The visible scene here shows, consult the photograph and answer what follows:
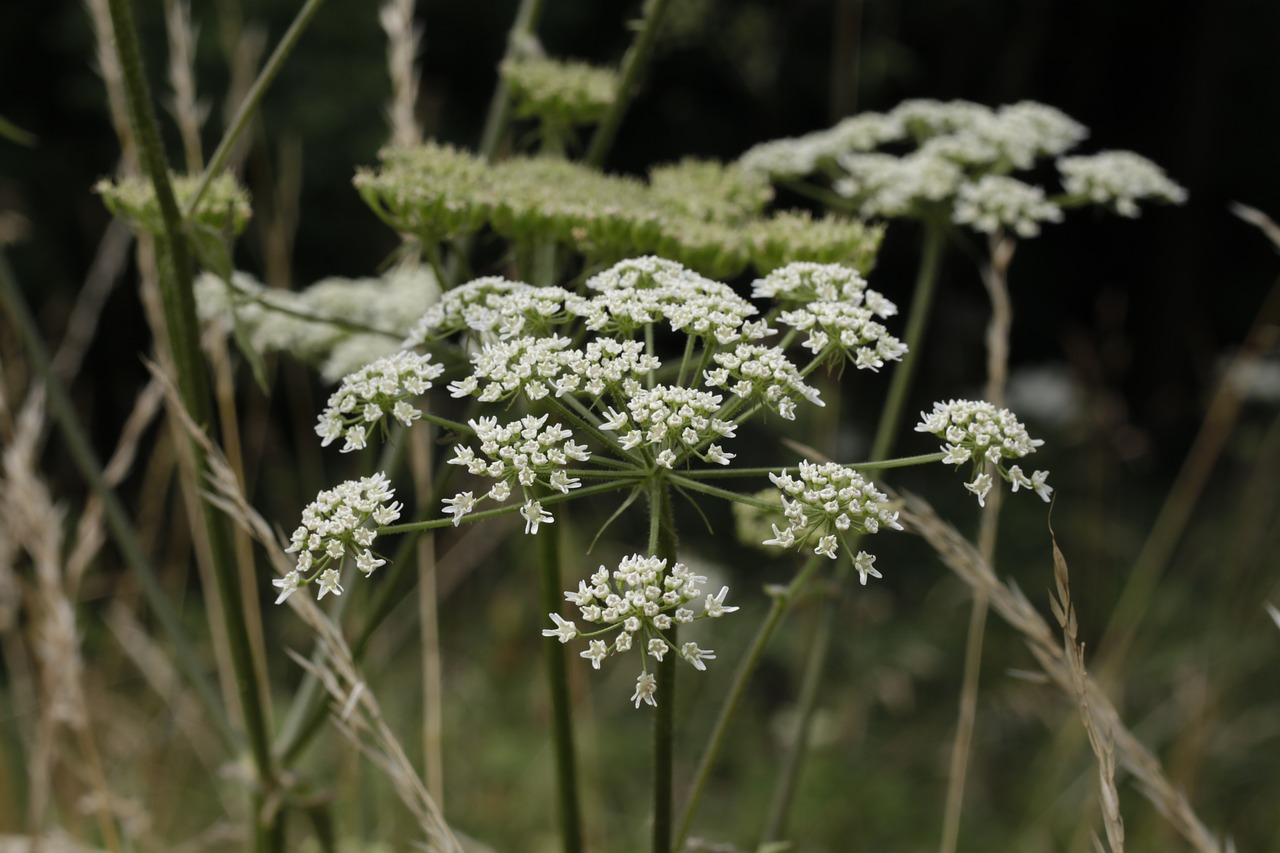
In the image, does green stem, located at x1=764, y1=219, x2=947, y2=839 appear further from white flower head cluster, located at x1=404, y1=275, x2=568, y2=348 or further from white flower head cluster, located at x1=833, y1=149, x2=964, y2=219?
white flower head cluster, located at x1=404, y1=275, x2=568, y2=348

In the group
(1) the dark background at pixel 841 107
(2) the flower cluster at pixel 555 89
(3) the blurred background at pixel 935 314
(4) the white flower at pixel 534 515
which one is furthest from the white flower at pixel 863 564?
(1) the dark background at pixel 841 107

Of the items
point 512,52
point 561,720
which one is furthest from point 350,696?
point 512,52

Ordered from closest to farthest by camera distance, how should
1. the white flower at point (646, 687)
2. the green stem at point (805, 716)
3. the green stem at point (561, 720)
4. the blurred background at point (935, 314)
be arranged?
the white flower at point (646, 687), the green stem at point (561, 720), the green stem at point (805, 716), the blurred background at point (935, 314)

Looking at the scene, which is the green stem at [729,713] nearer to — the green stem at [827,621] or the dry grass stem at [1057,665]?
the dry grass stem at [1057,665]

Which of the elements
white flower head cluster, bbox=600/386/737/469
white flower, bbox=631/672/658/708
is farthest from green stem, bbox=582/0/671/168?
white flower, bbox=631/672/658/708

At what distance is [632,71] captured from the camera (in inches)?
96.6

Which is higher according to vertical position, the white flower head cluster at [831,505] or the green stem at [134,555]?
the white flower head cluster at [831,505]

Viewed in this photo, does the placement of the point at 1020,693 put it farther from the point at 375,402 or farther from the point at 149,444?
the point at 149,444

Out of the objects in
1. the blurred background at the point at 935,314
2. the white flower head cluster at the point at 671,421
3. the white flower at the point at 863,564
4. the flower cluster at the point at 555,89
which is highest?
the flower cluster at the point at 555,89

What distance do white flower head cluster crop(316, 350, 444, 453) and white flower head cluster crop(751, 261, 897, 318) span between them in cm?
59

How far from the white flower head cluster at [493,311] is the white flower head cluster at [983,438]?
0.61 meters

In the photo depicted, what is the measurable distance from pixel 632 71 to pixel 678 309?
91 cm

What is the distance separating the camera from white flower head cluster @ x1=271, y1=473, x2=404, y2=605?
1.55 metres

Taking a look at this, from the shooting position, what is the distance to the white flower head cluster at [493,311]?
1831mm
